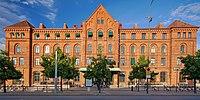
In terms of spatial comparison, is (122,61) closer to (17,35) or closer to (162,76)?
(162,76)

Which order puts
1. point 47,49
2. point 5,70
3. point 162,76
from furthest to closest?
point 47,49, point 162,76, point 5,70

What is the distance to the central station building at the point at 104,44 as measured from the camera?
44.1 m

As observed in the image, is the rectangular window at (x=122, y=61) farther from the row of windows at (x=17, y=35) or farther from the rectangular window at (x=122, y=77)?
the row of windows at (x=17, y=35)

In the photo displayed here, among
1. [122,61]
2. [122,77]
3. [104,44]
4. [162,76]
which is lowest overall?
[122,77]

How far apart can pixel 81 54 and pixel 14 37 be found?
1952 centimetres

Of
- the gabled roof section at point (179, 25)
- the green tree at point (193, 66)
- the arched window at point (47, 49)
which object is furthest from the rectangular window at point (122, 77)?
the arched window at point (47, 49)

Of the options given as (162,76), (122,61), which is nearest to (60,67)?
(122,61)

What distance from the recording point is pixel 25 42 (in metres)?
45.4

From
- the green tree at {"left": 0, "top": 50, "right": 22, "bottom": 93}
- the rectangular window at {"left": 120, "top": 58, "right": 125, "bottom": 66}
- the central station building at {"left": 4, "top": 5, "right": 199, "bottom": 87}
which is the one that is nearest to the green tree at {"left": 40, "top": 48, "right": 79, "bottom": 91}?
the green tree at {"left": 0, "top": 50, "right": 22, "bottom": 93}

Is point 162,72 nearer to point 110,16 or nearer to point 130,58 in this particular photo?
point 130,58

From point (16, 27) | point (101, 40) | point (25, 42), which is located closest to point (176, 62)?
point (101, 40)

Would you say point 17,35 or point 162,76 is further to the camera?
point 17,35

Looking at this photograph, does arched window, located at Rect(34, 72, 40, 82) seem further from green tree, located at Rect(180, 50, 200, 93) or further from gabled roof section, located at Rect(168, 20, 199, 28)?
gabled roof section, located at Rect(168, 20, 199, 28)

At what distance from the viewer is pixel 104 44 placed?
1759 inches
